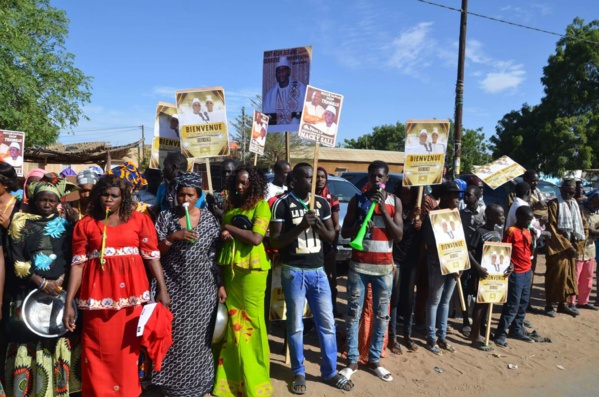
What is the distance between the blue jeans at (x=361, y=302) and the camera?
13.6ft

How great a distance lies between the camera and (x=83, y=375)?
321 cm

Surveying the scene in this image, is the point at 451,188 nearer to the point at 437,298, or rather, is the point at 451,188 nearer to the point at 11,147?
the point at 437,298

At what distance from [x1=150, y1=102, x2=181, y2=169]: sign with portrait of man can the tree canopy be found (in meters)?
23.5

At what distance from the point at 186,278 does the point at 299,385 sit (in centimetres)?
146

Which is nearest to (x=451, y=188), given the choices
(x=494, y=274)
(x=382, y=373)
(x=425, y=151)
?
(x=425, y=151)

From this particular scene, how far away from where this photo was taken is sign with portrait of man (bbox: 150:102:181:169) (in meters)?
5.45

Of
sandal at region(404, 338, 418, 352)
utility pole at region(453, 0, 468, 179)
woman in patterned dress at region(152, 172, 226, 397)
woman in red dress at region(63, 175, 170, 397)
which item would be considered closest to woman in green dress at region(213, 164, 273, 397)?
woman in patterned dress at region(152, 172, 226, 397)

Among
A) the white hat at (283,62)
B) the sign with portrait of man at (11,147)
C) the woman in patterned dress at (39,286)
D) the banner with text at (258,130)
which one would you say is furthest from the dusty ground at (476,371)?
the sign with portrait of man at (11,147)

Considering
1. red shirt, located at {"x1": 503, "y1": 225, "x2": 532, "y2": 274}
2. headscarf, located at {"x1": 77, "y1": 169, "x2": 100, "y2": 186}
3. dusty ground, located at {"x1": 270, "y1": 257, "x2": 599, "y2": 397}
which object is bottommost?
dusty ground, located at {"x1": 270, "y1": 257, "x2": 599, "y2": 397}

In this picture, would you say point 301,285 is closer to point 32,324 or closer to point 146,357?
point 146,357

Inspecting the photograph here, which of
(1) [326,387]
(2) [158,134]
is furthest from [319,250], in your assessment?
(2) [158,134]

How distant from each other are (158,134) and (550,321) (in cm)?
613

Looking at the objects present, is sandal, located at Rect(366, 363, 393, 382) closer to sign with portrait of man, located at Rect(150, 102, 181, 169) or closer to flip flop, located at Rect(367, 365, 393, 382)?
flip flop, located at Rect(367, 365, 393, 382)

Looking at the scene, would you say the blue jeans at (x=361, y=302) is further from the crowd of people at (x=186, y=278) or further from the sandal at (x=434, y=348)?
the sandal at (x=434, y=348)
